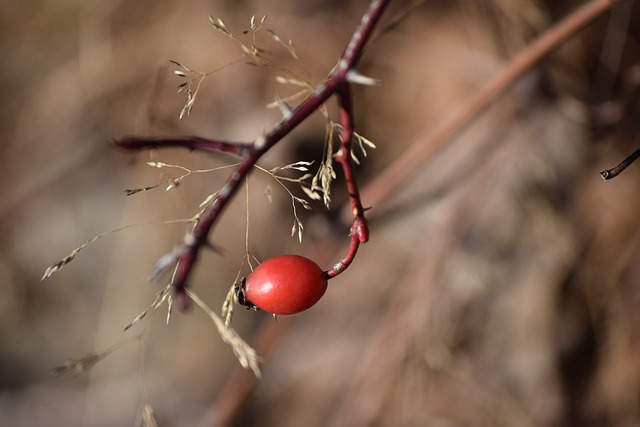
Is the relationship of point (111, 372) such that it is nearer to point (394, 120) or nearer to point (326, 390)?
point (326, 390)

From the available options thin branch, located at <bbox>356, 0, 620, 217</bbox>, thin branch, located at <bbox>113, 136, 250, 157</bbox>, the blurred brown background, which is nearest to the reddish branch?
thin branch, located at <bbox>113, 136, 250, 157</bbox>

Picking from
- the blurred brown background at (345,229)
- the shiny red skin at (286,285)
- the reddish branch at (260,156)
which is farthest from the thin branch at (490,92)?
the shiny red skin at (286,285)

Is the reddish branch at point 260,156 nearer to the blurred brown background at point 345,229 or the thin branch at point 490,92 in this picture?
the thin branch at point 490,92

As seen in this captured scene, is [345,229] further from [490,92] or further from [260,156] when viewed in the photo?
[260,156]

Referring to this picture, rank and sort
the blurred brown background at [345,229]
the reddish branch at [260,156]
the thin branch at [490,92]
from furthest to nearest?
1. the blurred brown background at [345,229]
2. the thin branch at [490,92]
3. the reddish branch at [260,156]

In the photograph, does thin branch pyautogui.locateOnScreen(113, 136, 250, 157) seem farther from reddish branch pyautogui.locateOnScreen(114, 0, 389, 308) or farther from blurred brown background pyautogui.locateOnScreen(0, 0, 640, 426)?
blurred brown background pyautogui.locateOnScreen(0, 0, 640, 426)
